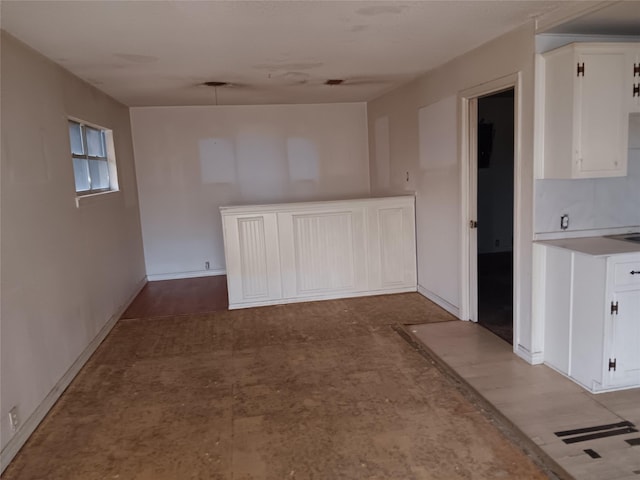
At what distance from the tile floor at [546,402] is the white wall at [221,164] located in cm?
345

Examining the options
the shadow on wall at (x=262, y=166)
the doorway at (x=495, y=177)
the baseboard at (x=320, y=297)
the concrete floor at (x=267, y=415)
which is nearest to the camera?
the concrete floor at (x=267, y=415)

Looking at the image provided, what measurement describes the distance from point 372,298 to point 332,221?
3.08 ft

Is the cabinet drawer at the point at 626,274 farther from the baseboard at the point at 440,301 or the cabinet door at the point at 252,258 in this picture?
the cabinet door at the point at 252,258

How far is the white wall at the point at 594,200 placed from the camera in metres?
3.01

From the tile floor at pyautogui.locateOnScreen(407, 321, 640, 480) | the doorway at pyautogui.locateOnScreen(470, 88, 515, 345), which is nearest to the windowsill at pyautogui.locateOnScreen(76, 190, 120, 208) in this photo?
the tile floor at pyautogui.locateOnScreen(407, 321, 640, 480)

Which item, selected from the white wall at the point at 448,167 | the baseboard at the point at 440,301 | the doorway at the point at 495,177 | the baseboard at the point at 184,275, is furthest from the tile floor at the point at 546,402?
the baseboard at the point at 184,275

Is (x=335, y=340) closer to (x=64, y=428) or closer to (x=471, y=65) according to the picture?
(x=64, y=428)

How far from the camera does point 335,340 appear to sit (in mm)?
3783

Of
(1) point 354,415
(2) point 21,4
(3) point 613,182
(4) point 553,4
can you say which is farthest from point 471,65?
(2) point 21,4

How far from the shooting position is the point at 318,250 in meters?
4.84

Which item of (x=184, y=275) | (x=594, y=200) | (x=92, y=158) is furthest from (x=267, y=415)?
(x=184, y=275)

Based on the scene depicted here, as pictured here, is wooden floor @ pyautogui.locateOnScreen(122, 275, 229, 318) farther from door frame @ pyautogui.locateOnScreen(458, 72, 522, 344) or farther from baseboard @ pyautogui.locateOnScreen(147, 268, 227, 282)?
door frame @ pyautogui.locateOnScreen(458, 72, 522, 344)

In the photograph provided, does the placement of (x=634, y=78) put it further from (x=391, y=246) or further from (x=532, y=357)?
(x=391, y=246)

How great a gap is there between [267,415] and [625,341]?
2097 millimetres
